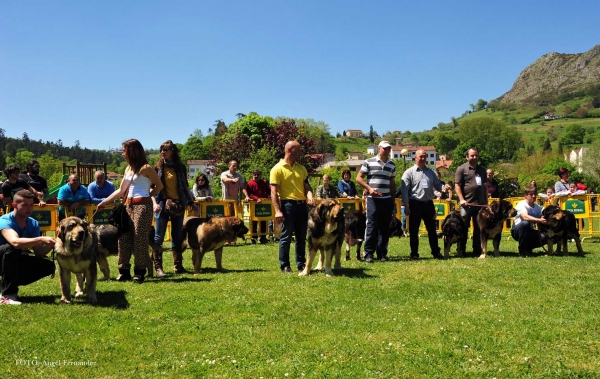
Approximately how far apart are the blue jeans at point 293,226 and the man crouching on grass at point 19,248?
3395 millimetres

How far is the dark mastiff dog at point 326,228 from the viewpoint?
7.32 metres

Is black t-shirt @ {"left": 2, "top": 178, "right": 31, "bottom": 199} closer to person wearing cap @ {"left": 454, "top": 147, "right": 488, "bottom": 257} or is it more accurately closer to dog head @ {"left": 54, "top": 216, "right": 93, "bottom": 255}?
dog head @ {"left": 54, "top": 216, "right": 93, "bottom": 255}

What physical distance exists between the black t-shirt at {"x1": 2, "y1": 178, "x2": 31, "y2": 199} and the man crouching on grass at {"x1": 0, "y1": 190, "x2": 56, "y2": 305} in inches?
188

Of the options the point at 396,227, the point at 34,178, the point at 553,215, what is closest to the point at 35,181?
the point at 34,178

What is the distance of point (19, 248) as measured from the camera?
5.85 meters

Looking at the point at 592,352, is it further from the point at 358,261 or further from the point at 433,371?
the point at 358,261

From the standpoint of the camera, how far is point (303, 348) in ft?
13.8

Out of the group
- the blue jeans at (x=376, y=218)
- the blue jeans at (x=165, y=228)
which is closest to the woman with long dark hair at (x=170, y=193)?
the blue jeans at (x=165, y=228)

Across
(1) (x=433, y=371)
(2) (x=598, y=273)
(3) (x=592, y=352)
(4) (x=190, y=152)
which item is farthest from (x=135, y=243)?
(4) (x=190, y=152)

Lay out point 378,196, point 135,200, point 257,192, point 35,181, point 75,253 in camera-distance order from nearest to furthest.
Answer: point 75,253 → point 135,200 → point 378,196 → point 35,181 → point 257,192

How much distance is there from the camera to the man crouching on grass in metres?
5.76

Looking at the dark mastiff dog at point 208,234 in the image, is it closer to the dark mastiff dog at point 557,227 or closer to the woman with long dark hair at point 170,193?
the woman with long dark hair at point 170,193

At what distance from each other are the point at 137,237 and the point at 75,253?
4.44ft

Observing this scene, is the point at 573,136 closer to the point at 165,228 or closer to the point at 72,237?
Result: the point at 165,228
